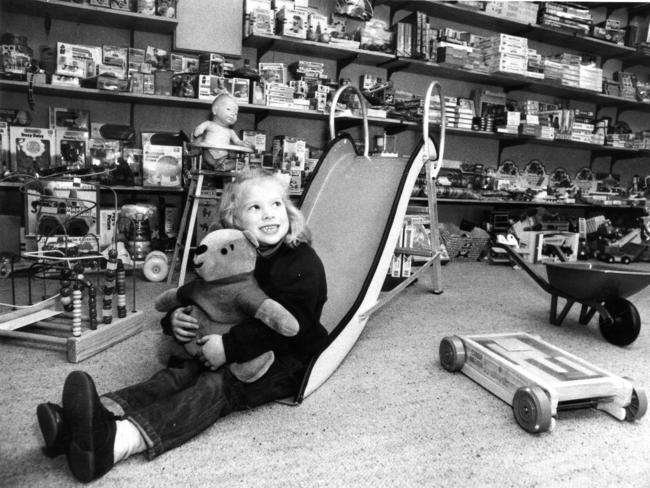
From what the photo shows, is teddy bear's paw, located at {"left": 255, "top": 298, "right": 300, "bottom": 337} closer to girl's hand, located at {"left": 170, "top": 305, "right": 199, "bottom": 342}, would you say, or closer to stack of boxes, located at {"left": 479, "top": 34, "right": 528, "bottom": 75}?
girl's hand, located at {"left": 170, "top": 305, "right": 199, "bottom": 342}

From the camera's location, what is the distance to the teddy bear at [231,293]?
3.91 feet

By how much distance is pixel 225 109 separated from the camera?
2740mm

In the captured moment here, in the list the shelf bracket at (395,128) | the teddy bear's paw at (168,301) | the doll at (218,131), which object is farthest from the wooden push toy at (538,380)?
the shelf bracket at (395,128)

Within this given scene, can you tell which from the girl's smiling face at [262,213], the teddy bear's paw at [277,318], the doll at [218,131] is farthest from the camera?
the doll at [218,131]

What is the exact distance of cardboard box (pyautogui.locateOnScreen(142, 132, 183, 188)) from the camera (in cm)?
295

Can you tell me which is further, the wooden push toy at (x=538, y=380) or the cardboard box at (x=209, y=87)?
the cardboard box at (x=209, y=87)

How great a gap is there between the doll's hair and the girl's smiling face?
14 mm

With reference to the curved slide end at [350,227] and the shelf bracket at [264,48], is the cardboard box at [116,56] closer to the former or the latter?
the shelf bracket at [264,48]

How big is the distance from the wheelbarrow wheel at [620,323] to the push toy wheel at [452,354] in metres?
0.75

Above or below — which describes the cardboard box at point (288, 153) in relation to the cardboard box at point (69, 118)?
below

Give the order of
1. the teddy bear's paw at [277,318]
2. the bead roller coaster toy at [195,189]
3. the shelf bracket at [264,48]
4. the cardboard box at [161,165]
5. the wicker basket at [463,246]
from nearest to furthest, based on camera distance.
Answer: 1. the teddy bear's paw at [277,318]
2. the bead roller coaster toy at [195,189]
3. the cardboard box at [161,165]
4. the shelf bracket at [264,48]
5. the wicker basket at [463,246]

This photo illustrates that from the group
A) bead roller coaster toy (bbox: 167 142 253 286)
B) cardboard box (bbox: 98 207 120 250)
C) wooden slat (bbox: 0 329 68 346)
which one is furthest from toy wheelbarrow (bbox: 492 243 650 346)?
cardboard box (bbox: 98 207 120 250)

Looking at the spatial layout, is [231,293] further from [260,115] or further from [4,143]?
[260,115]

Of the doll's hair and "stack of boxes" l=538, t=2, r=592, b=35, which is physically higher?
"stack of boxes" l=538, t=2, r=592, b=35
